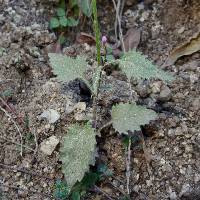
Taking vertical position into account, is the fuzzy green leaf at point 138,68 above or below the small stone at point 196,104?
above

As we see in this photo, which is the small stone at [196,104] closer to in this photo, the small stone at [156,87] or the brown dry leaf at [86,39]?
the small stone at [156,87]

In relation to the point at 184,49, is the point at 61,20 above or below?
above

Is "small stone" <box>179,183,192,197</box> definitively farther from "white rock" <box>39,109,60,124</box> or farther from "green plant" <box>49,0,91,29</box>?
"green plant" <box>49,0,91,29</box>

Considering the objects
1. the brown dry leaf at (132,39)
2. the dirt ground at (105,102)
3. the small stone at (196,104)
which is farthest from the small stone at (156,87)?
the brown dry leaf at (132,39)

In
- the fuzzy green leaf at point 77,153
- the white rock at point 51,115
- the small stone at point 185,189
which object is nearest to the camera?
the fuzzy green leaf at point 77,153

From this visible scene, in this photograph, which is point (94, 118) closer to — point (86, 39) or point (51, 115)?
point (51, 115)

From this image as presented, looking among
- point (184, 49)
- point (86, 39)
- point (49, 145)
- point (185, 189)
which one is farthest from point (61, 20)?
point (185, 189)

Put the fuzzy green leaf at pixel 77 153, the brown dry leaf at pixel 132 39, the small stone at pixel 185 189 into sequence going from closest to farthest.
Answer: the fuzzy green leaf at pixel 77 153
the small stone at pixel 185 189
the brown dry leaf at pixel 132 39
